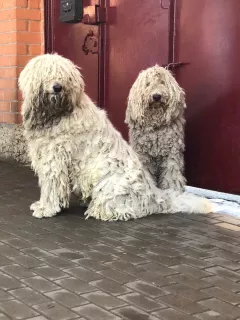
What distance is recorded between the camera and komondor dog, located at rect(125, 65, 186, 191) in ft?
17.5

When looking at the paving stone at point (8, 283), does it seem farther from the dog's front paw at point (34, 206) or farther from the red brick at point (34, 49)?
the red brick at point (34, 49)

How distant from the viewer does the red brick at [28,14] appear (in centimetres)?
805

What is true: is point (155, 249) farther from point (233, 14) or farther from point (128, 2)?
point (128, 2)

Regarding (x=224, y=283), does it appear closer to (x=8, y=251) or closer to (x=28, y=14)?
(x=8, y=251)

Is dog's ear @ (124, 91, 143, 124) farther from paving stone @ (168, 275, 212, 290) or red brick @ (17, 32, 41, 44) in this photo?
red brick @ (17, 32, 41, 44)

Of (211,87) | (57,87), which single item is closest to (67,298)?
(57,87)

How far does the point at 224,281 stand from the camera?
139 inches

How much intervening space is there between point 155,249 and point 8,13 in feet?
17.5

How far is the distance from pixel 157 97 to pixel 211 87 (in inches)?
31.9

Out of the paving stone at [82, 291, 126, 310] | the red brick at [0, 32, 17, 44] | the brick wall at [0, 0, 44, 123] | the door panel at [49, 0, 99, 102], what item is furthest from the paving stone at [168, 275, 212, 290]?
the red brick at [0, 32, 17, 44]

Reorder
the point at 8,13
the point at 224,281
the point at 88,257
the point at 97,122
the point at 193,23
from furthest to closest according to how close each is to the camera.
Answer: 1. the point at 8,13
2. the point at 193,23
3. the point at 97,122
4. the point at 88,257
5. the point at 224,281

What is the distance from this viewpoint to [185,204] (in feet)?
17.4

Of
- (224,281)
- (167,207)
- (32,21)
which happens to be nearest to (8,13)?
(32,21)

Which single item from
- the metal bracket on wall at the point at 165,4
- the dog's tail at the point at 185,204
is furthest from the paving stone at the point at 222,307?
the metal bracket on wall at the point at 165,4
